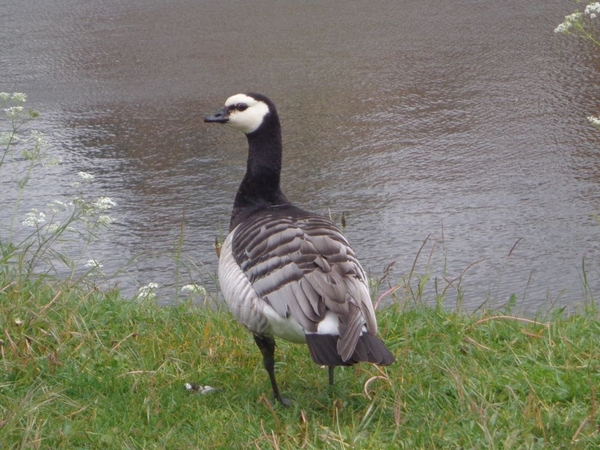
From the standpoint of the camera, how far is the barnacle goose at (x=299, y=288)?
11.0ft

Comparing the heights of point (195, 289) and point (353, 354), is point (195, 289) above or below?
below

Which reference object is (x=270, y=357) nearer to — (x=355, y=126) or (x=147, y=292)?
(x=147, y=292)

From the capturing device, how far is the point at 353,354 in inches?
129

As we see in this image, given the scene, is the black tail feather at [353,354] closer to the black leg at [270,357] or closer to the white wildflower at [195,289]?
the black leg at [270,357]

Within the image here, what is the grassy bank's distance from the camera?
10.7ft

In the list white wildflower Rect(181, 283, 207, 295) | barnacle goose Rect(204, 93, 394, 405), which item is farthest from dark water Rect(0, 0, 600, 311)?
barnacle goose Rect(204, 93, 394, 405)

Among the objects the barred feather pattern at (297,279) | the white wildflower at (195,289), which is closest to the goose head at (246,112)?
the barred feather pattern at (297,279)

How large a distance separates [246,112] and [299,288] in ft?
4.08

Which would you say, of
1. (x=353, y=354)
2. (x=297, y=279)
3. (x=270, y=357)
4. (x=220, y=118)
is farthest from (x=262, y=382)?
(x=220, y=118)

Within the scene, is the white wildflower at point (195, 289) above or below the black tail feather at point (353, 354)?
below

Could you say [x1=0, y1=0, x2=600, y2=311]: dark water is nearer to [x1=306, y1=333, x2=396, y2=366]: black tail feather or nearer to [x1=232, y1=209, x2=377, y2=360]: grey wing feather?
[x1=232, y1=209, x2=377, y2=360]: grey wing feather

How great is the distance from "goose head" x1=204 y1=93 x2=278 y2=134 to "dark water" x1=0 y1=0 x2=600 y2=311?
930mm

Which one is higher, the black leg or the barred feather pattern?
the barred feather pattern

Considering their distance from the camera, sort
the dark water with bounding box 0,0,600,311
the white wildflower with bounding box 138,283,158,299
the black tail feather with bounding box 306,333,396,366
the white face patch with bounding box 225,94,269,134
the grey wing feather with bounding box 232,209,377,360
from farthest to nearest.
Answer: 1. the dark water with bounding box 0,0,600,311
2. the white wildflower with bounding box 138,283,158,299
3. the white face patch with bounding box 225,94,269,134
4. the grey wing feather with bounding box 232,209,377,360
5. the black tail feather with bounding box 306,333,396,366
